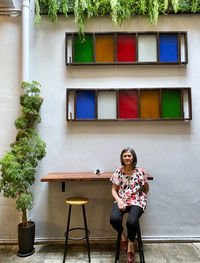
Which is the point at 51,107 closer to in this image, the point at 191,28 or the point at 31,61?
the point at 31,61

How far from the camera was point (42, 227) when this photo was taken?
278cm

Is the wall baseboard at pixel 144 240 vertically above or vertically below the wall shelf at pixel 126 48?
below

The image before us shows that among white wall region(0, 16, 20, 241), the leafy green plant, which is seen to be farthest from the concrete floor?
white wall region(0, 16, 20, 241)

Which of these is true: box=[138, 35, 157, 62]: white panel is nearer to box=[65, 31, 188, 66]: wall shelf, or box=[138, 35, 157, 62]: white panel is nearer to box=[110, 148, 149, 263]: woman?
box=[65, 31, 188, 66]: wall shelf

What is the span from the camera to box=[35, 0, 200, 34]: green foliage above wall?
8.92 ft

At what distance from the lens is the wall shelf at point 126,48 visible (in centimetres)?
282

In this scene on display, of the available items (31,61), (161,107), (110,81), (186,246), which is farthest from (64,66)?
(186,246)

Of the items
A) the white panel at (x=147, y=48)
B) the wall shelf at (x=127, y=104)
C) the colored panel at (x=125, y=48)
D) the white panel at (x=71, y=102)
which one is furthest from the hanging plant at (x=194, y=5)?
the white panel at (x=71, y=102)

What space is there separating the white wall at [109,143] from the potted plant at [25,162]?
0.76ft

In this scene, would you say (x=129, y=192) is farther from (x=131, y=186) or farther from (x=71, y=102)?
(x=71, y=102)

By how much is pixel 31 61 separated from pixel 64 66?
0.46m

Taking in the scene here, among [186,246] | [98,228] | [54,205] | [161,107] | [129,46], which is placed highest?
[129,46]

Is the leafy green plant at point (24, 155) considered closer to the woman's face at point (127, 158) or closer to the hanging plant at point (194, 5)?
the woman's face at point (127, 158)

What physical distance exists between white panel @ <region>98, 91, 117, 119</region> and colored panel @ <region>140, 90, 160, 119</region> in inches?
14.9
